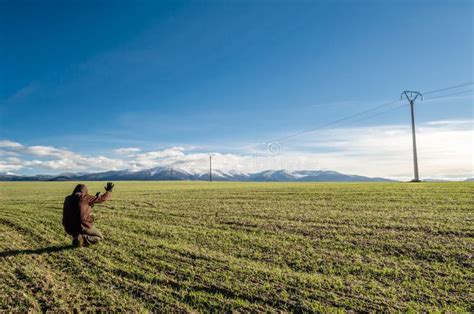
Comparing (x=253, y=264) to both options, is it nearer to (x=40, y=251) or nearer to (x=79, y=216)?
(x=79, y=216)

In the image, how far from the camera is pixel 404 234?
1243 cm

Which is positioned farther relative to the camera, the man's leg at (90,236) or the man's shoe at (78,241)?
the man's leg at (90,236)

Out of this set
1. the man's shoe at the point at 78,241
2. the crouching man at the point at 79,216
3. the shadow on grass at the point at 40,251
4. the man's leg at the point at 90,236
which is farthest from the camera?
the man's leg at the point at 90,236

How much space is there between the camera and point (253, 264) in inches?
380

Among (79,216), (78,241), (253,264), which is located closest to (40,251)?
(78,241)

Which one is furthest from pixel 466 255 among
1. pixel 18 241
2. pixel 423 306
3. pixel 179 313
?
pixel 18 241

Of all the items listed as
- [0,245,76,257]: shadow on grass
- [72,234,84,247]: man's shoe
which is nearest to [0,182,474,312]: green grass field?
[0,245,76,257]: shadow on grass

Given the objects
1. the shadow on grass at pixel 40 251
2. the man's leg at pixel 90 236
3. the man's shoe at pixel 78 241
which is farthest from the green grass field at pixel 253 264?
the man's leg at pixel 90 236

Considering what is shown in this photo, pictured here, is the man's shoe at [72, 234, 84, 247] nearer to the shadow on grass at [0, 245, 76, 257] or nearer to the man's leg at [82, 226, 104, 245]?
the man's leg at [82, 226, 104, 245]

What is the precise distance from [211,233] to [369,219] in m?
7.61

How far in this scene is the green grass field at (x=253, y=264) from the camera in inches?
287

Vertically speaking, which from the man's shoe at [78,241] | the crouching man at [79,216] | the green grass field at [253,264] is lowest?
the green grass field at [253,264]

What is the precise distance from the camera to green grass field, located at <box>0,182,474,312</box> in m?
7.29

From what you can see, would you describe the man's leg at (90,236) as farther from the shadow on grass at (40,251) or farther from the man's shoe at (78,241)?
the shadow on grass at (40,251)
